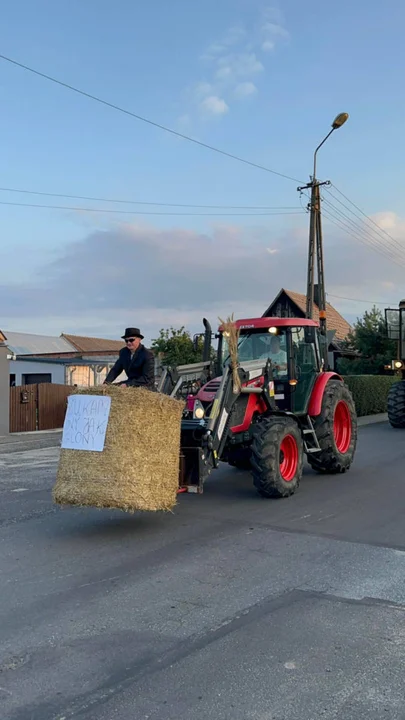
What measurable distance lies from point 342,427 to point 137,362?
4.72m

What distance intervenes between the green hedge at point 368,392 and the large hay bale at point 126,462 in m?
18.7

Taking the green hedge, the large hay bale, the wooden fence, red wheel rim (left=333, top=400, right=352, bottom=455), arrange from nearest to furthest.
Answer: the large hay bale < red wheel rim (left=333, top=400, right=352, bottom=455) < the wooden fence < the green hedge

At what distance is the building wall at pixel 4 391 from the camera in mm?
19766

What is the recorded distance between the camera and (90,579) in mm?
5594

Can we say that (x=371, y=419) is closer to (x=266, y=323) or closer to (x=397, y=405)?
(x=397, y=405)

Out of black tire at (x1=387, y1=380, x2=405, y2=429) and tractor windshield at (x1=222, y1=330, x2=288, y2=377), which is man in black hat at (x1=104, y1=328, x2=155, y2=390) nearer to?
tractor windshield at (x1=222, y1=330, x2=288, y2=377)

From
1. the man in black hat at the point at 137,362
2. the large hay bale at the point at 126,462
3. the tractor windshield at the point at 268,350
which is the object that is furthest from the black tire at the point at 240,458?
the large hay bale at the point at 126,462

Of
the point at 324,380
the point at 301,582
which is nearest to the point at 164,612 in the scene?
the point at 301,582

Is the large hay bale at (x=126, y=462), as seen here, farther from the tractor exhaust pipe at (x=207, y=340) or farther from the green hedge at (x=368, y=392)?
the green hedge at (x=368, y=392)

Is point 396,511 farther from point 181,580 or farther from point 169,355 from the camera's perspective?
point 169,355

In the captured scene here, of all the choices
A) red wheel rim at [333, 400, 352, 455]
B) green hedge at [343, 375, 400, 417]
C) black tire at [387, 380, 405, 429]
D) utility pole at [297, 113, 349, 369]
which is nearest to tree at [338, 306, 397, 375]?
green hedge at [343, 375, 400, 417]

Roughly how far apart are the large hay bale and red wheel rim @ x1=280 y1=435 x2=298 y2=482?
2416mm

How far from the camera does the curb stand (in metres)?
22.0

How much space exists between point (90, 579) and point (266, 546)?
183cm
